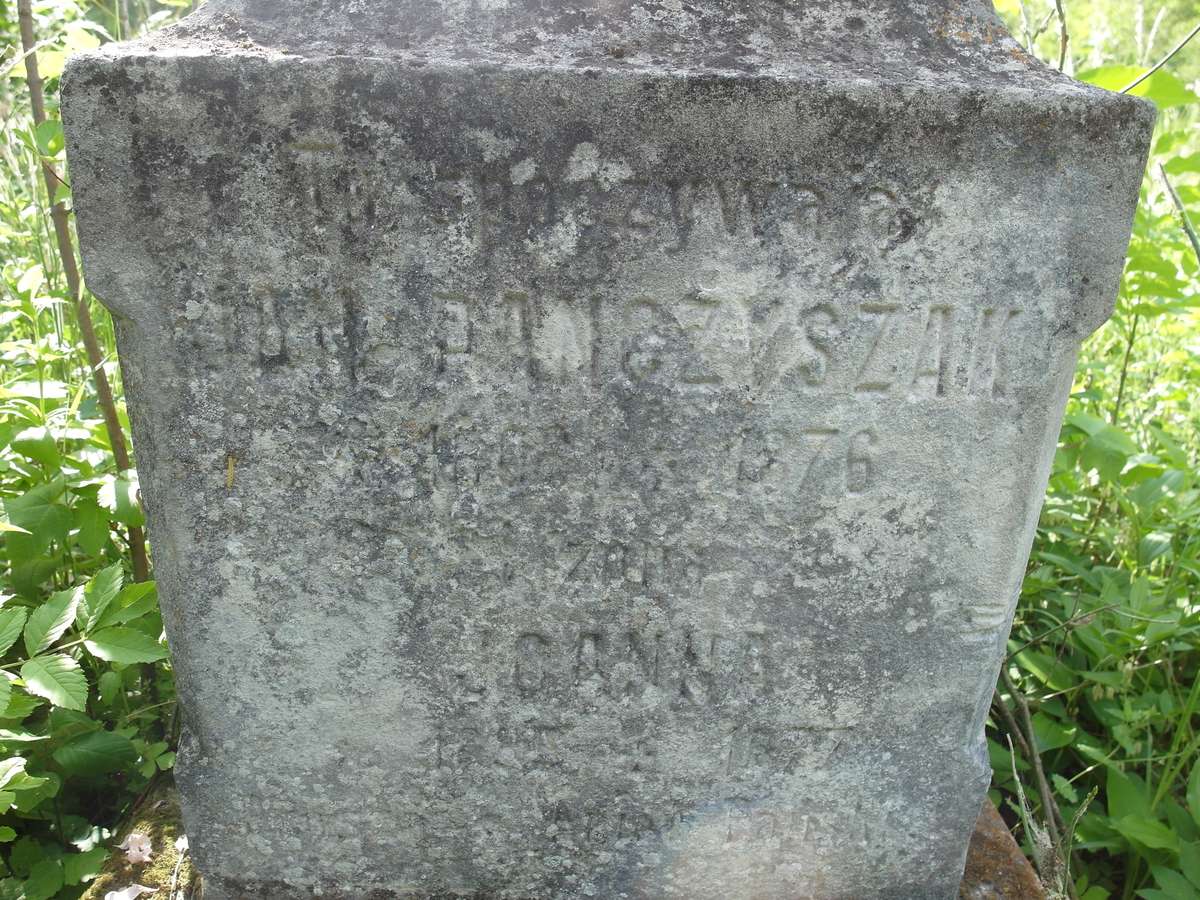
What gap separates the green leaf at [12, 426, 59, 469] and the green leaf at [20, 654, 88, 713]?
51 centimetres

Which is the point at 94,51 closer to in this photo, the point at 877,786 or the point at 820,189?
the point at 820,189

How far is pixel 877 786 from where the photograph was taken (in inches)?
64.6

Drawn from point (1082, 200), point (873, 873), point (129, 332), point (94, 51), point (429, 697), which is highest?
point (94, 51)

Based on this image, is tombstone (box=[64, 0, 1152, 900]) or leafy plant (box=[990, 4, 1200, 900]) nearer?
tombstone (box=[64, 0, 1152, 900])

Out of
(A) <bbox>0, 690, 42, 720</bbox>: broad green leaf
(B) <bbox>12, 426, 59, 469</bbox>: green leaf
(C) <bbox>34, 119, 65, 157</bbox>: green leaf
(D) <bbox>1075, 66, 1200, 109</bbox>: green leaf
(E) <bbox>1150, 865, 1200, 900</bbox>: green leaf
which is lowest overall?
(E) <bbox>1150, 865, 1200, 900</bbox>: green leaf

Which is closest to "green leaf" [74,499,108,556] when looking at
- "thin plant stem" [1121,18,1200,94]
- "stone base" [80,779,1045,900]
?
"stone base" [80,779,1045,900]

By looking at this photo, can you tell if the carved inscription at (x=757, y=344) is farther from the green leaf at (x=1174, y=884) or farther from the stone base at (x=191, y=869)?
the green leaf at (x=1174, y=884)

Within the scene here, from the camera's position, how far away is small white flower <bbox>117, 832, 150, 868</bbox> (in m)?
1.76

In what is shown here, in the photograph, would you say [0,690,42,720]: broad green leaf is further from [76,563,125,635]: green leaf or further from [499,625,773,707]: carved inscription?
[499,625,773,707]: carved inscription

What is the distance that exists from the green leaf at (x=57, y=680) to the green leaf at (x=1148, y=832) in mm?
1930

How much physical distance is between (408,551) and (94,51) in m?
0.78

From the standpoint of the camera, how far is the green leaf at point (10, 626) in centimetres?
156

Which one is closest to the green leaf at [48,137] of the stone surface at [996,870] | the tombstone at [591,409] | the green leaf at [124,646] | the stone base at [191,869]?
the tombstone at [591,409]

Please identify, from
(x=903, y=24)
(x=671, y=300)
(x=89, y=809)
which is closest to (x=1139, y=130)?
(x=903, y=24)
